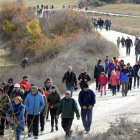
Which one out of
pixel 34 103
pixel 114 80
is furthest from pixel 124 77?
pixel 34 103

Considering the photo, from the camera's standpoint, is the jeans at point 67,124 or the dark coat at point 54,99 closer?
the jeans at point 67,124

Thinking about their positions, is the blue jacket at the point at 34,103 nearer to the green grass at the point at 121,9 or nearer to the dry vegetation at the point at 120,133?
the dry vegetation at the point at 120,133

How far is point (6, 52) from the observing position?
48.2 m

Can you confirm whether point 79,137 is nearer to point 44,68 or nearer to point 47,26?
point 44,68

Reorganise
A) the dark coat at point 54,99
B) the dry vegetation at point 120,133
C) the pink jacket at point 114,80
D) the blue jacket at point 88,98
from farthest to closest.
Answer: the pink jacket at point 114,80 → the dark coat at point 54,99 → the blue jacket at point 88,98 → the dry vegetation at point 120,133

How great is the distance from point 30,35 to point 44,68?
65.1ft

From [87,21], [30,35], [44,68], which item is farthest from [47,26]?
[44,68]

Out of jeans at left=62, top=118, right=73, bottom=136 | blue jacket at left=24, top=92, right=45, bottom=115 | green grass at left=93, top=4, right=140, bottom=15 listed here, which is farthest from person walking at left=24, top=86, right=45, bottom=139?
green grass at left=93, top=4, right=140, bottom=15

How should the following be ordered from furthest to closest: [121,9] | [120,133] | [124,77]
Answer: [121,9] → [124,77] → [120,133]

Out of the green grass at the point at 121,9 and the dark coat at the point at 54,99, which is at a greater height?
the green grass at the point at 121,9

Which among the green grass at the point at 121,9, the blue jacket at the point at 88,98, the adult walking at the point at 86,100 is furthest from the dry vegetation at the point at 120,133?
the green grass at the point at 121,9

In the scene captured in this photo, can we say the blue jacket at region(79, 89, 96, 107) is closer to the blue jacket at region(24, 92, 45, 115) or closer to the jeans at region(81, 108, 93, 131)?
the jeans at region(81, 108, 93, 131)

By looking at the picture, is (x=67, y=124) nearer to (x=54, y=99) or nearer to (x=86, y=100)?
(x=86, y=100)

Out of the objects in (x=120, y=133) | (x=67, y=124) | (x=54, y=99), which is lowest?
(x=120, y=133)
